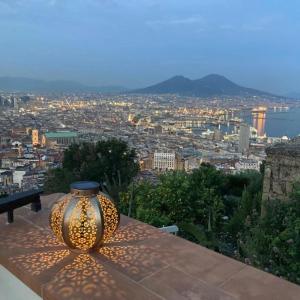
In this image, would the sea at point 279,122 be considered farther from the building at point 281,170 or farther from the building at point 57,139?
the building at point 281,170

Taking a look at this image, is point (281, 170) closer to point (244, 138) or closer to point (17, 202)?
point (17, 202)

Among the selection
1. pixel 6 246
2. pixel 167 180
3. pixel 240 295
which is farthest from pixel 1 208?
pixel 167 180

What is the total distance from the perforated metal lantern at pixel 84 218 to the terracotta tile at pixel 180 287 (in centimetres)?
31

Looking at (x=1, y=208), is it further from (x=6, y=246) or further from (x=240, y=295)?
(x=240, y=295)

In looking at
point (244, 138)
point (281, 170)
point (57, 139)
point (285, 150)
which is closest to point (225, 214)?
point (281, 170)

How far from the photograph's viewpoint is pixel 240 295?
4.56 ft

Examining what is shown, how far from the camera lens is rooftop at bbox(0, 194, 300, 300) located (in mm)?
1368

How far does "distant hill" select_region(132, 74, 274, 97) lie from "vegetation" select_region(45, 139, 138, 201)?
3973 centimetres

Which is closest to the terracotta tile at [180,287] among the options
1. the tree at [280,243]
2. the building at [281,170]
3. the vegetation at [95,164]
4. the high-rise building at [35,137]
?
the tree at [280,243]

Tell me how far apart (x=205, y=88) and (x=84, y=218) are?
170ft

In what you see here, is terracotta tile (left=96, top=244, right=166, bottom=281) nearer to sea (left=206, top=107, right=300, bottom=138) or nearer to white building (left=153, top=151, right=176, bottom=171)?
white building (left=153, top=151, right=176, bottom=171)

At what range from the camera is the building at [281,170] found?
3.86 m

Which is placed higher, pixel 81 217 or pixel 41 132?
pixel 81 217

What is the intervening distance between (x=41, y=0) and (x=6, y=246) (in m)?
34.4
